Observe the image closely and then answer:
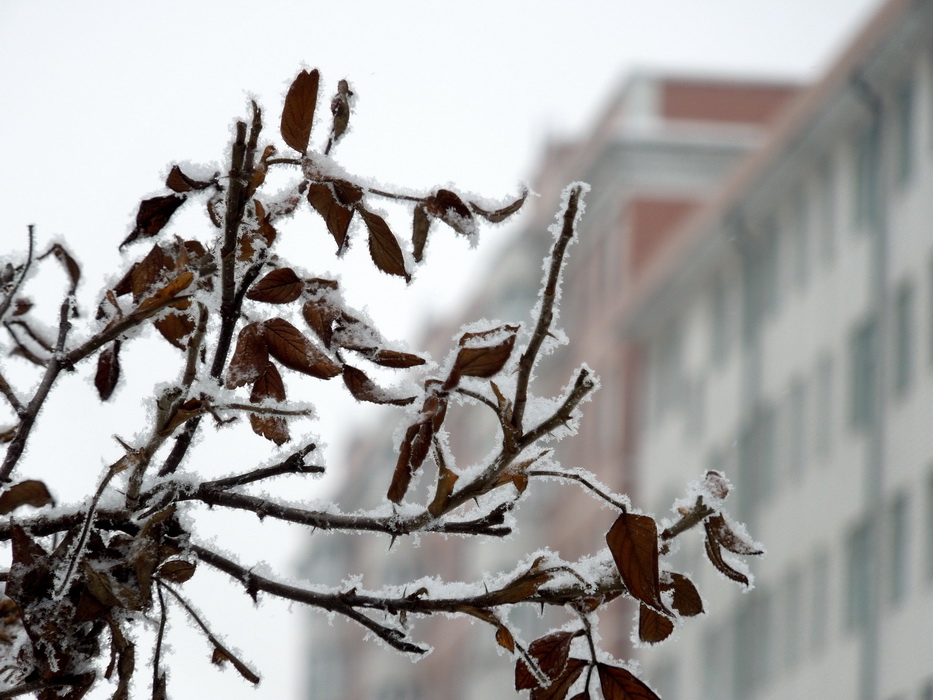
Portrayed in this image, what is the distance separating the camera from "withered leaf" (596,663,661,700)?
1.32 meters

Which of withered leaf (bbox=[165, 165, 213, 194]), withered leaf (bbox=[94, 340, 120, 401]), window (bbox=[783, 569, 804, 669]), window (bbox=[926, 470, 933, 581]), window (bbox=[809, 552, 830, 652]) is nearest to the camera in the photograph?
withered leaf (bbox=[165, 165, 213, 194])

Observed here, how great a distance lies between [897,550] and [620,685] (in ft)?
55.9

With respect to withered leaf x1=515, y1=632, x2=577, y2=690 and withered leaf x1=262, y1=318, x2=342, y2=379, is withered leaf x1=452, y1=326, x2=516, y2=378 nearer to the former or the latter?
withered leaf x1=262, y1=318, x2=342, y2=379

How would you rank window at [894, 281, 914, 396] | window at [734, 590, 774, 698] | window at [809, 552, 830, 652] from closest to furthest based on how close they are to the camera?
window at [894, 281, 914, 396], window at [809, 552, 830, 652], window at [734, 590, 774, 698]

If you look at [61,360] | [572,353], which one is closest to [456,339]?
[61,360]

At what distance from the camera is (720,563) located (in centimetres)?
135

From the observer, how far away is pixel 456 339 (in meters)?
1.21

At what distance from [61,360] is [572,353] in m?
32.2

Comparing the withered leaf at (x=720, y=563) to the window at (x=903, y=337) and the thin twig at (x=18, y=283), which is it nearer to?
the thin twig at (x=18, y=283)

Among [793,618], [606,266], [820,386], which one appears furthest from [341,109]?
[606,266]

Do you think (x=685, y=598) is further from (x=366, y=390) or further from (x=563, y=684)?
(x=366, y=390)

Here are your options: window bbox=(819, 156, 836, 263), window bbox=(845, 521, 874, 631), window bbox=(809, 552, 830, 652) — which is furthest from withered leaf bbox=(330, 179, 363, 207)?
window bbox=(819, 156, 836, 263)

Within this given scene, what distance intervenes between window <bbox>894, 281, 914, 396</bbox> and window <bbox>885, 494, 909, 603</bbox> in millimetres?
1443

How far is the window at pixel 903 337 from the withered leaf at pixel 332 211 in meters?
16.9
